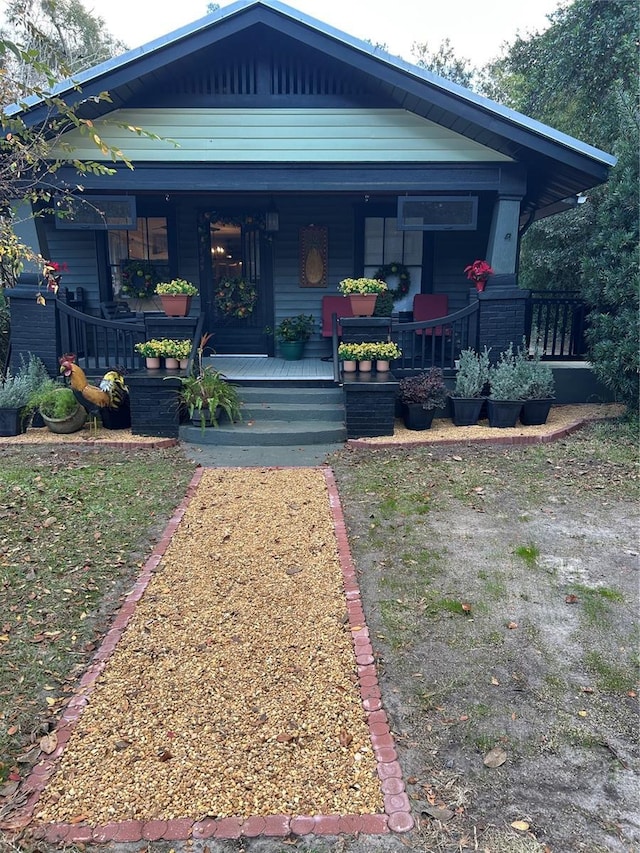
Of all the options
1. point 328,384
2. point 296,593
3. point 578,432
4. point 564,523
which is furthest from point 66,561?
point 578,432

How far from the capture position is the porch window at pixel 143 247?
999 centimetres

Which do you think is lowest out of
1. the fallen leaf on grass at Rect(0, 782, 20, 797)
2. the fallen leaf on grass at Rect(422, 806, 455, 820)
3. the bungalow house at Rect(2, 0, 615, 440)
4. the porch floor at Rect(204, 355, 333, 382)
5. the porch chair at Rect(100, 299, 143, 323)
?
the fallen leaf on grass at Rect(0, 782, 20, 797)

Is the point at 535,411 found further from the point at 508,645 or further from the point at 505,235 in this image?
the point at 508,645

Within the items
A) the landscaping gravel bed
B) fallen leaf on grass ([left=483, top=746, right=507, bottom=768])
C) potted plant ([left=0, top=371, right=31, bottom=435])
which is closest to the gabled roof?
potted plant ([left=0, top=371, right=31, bottom=435])

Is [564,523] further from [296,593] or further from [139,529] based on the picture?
[139,529]

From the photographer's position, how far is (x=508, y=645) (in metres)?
3.08

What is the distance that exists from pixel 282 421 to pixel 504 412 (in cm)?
266

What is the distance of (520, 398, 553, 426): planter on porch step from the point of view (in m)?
7.21

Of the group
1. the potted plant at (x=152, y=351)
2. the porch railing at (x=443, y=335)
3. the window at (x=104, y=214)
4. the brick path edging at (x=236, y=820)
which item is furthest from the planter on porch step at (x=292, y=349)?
the brick path edging at (x=236, y=820)

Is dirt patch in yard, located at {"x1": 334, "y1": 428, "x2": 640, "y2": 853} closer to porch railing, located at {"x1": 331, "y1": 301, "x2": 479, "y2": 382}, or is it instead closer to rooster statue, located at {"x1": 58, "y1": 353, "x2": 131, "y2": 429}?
porch railing, located at {"x1": 331, "y1": 301, "x2": 479, "y2": 382}

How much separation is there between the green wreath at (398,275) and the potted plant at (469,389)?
9.36ft

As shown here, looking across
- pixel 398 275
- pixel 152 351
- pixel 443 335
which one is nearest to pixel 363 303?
pixel 443 335

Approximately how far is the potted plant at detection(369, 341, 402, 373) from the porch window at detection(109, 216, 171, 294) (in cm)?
455

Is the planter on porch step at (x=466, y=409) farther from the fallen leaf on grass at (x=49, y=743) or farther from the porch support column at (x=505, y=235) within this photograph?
the fallen leaf on grass at (x=49, y=743)
